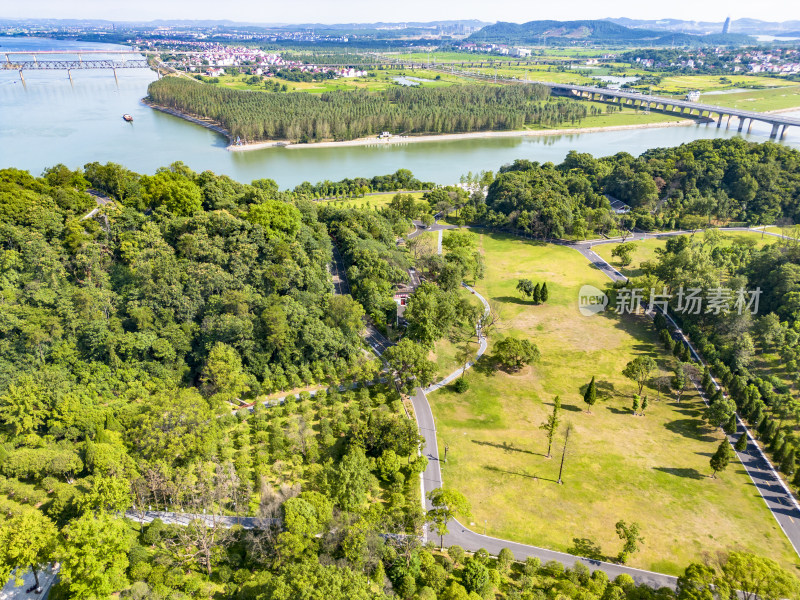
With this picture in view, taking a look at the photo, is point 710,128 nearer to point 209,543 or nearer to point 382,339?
point 382,339

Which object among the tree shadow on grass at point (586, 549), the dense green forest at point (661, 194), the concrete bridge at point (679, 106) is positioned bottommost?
the tree shadow on grass at point (586, 549)

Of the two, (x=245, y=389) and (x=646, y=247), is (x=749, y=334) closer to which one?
(x=646, y=247)

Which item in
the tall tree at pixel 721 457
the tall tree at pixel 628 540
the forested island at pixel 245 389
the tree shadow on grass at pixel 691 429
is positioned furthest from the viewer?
the tree shadow on grass at pixel 691 429

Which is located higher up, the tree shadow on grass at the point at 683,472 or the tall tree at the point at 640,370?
the tall tree at the point at 640,370

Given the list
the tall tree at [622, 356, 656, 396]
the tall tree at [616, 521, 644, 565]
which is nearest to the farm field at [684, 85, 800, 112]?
the tall tree at [622, 356, 656, 396]

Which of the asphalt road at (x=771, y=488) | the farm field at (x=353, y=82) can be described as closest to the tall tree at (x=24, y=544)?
the asphalt road at (x=771, y=488)

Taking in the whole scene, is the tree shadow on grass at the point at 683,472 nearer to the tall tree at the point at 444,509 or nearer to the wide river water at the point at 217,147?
the tall tree at the point at 444,509
